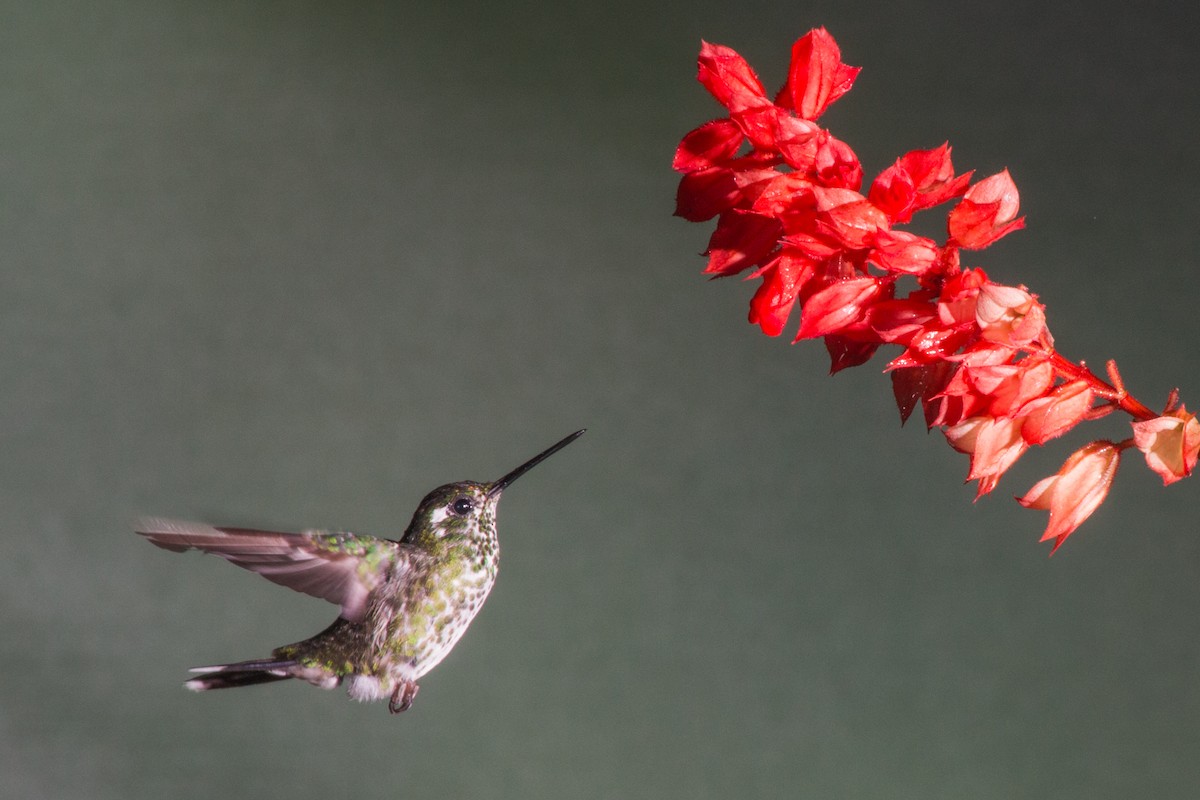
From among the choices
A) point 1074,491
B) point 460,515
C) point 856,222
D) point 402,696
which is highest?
point 856,222

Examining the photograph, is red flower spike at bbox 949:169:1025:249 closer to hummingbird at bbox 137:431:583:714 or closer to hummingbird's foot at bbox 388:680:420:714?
hummingbird at bbox 137:431:583:714

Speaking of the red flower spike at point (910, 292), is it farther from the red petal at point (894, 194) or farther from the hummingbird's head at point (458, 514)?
the hummingbird's head at point (458, 514)

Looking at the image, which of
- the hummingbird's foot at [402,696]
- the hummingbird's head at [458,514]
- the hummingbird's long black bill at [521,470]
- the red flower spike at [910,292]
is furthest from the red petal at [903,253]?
the hummingbird's foot at [402,696]

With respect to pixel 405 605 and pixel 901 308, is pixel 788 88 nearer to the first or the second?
pixel 901 308

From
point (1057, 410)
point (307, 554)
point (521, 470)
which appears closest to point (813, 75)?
point (1057, 410)

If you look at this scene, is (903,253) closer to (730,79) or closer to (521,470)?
(730,79)

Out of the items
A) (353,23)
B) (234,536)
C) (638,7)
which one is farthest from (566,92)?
(234,536)
